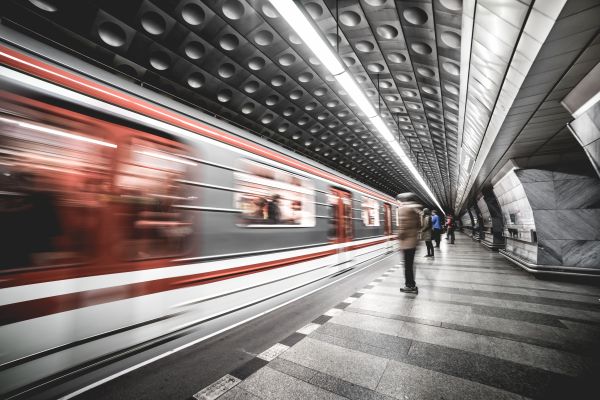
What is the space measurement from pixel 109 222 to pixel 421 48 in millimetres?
5552

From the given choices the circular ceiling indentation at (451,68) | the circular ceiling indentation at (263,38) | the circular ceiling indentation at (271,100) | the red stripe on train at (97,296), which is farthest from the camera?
the circular ceiling indentation at (271,100)

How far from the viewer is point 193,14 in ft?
12.6

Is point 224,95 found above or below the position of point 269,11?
below

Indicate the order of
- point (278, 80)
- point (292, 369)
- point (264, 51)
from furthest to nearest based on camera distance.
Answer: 1. point (278, 80)
2. point (264, 51)
3. point (292, 369)

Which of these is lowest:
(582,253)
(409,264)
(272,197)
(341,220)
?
(409,264)

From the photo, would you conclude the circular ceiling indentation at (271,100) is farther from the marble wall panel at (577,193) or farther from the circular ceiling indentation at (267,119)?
the marble wall panel at (577,193)

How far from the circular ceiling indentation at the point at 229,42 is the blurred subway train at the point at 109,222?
2.31m

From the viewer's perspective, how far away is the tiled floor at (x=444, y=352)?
1896 mm

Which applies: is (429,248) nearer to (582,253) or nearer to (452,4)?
(582,253)

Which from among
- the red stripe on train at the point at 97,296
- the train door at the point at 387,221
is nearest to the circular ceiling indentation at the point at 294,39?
the red stripe on train at the point at 97,296

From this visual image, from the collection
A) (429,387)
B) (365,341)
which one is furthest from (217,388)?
(429,387)

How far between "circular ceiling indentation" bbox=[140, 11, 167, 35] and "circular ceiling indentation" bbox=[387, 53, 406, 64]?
165 inches

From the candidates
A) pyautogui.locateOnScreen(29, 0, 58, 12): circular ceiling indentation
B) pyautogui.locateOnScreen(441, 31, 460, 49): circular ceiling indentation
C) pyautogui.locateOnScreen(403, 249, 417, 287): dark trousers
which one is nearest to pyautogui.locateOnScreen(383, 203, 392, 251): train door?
pyautogui.locateOnScreen(403, 249, 417, 287): dark trousers

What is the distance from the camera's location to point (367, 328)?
3.04 m
